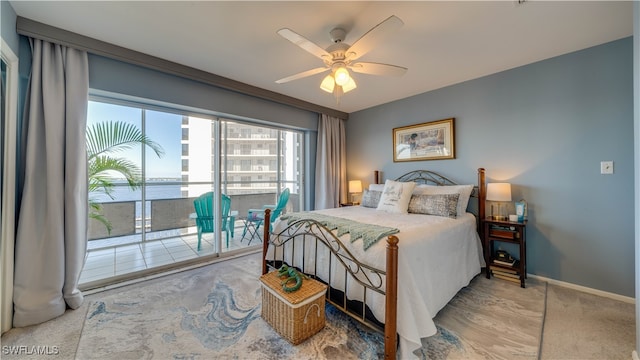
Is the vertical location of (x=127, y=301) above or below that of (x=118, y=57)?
below

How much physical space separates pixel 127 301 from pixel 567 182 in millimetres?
4492

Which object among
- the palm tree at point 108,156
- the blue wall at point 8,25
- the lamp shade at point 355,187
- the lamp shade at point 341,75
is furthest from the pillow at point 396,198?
the blue wall at point 8,25

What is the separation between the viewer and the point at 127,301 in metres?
2.18

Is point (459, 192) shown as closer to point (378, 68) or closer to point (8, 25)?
point (378, 68)

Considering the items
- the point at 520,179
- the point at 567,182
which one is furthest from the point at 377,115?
the point at 567,182

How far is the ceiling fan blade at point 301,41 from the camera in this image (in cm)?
156

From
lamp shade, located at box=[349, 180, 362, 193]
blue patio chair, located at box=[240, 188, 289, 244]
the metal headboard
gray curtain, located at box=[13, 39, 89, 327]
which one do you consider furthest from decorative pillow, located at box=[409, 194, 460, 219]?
gray curtain, located at box=[13, 39, 89, 327]

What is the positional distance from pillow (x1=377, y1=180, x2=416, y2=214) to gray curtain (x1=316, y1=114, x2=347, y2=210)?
4.36 ft

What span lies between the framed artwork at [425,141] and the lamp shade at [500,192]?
738mm

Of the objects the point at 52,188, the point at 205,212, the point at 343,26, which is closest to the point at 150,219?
the point at 205,212

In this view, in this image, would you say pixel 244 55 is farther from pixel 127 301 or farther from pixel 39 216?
pixel 127 301

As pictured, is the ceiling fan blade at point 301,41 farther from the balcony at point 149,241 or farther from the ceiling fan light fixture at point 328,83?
the balcony at point 149,241

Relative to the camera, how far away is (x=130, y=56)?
236 centimetres

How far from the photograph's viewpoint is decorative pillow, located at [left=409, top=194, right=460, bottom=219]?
258 cm
